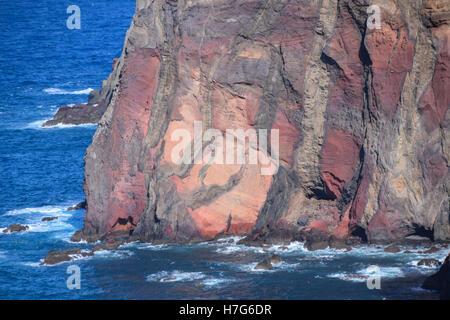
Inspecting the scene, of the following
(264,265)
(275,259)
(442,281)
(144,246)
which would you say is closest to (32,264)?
(144,246)

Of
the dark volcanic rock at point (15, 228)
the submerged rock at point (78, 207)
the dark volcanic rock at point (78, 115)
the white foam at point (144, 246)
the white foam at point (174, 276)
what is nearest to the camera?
the white foam at point (174, 276)

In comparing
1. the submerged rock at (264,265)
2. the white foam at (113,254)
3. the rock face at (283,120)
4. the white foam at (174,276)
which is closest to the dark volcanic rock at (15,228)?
the rock face at (283,120)

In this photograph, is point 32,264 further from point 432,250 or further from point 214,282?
point 432,250

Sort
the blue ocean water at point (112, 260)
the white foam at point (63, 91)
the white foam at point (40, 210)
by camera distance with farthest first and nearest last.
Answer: the white foam at point (63, 91) → the white foam at point (40, 210) → the blue ocean water at point (112, 260)

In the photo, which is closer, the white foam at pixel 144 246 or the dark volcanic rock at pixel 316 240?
the dark volcanic rock at pixel 316 240

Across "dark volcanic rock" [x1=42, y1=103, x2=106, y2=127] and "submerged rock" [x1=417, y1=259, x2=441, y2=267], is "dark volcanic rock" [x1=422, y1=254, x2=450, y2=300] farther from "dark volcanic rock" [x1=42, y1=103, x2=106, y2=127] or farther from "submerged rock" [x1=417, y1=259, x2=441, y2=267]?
"dark volcanic rock" [x1=42, y1=103, x2=106, y2=127]

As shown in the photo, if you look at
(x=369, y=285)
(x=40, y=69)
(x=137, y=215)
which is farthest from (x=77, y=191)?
(x=40, y=69)

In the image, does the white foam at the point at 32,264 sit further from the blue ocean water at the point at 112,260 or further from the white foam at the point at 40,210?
the white foam at the point at 40,210
